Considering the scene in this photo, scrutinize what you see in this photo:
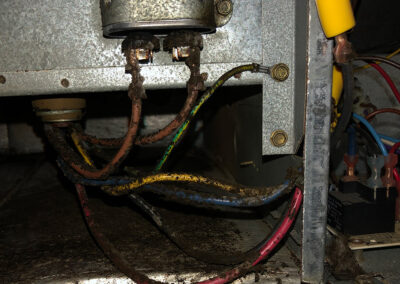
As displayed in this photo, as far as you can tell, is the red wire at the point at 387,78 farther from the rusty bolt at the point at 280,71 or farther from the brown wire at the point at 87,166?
the brown wire at the point at 87,166

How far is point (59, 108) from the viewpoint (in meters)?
0.73

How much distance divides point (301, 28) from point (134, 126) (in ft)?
1.13

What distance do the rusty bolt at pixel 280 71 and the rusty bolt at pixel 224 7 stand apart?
0.45 ft

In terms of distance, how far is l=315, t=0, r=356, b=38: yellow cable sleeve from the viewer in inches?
20.6

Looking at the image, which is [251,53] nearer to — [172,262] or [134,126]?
[134,126]

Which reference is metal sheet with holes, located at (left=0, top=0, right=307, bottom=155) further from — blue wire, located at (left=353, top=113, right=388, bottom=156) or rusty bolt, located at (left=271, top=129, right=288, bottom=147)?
blue wire, located at (left=353, top=113, right=388, bottom=156)

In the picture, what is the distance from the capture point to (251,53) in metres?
0.64

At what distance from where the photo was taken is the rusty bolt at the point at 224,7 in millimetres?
607

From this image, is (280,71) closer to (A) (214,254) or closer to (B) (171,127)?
(B) (171,127)

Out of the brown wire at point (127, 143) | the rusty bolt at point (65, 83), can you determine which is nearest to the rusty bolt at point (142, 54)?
the brown wire at point (127, 143)

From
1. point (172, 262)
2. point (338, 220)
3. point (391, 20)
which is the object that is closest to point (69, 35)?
point (172, 262)

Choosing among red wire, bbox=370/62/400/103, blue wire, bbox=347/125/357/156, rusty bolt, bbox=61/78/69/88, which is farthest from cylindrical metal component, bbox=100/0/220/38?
red wire, bbox=370/62/400/103

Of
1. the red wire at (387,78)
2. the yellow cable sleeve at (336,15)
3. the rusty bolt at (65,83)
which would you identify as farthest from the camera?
the red wire at (387,78)

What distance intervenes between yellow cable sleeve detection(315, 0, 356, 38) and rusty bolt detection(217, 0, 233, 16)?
0.50ft
